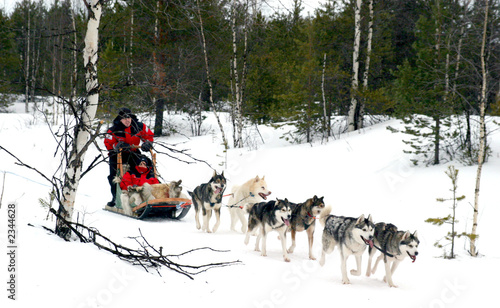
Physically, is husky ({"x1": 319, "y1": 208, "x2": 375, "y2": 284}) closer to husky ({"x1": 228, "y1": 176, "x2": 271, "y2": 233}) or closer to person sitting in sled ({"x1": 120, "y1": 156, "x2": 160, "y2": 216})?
husky ({"x1": 228, "y1": 176, "x2": 271, "y2": 233})

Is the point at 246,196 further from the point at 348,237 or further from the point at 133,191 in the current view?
the point at 348,237

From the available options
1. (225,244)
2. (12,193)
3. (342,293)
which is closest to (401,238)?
(342,293)

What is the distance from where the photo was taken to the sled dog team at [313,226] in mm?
4406

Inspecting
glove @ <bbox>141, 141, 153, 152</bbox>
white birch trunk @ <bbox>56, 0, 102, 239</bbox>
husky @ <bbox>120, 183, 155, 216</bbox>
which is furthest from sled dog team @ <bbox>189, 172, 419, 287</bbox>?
white birch trunk @ <bbox>56, 0, 102, 239</bbox>

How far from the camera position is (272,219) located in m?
5.22

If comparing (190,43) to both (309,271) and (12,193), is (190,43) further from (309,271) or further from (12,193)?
(309,271)

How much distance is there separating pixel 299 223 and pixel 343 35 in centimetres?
1044

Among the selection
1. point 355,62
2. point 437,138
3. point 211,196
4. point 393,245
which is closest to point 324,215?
point 393,245

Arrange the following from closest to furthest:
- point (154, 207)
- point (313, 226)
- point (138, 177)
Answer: point (313, 226), point (154, 207), point (138, 177)

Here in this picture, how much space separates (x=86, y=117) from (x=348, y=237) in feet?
9.72

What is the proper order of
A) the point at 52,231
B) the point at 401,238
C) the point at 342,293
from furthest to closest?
the point at 401,238, the point at 342,293, the point at 52,231

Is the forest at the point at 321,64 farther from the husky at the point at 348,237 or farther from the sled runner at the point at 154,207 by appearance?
the husky at the point at 348,237

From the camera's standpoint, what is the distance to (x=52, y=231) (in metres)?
3.44

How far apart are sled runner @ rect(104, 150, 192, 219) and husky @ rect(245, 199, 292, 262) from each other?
180cm
